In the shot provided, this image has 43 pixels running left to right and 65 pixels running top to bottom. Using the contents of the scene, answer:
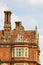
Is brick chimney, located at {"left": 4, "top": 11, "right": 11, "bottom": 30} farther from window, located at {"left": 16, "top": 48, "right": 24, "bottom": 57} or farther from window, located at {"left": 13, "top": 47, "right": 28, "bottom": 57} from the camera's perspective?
window, located at {"left": 16, "top": 48, "right": 24, "bottom": 57}

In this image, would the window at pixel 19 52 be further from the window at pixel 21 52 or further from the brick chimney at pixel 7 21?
the brick chimney at pixel 7 21

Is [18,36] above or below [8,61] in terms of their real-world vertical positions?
above

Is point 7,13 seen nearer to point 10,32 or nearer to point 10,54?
point 10,32

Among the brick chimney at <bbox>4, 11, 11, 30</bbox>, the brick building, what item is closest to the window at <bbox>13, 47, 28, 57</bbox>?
the brick building

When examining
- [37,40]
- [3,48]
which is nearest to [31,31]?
[37,40]

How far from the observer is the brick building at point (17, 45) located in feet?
215

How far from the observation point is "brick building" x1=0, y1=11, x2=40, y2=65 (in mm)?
65562

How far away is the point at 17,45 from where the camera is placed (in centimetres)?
6588

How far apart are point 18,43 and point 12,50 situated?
1.79 meters

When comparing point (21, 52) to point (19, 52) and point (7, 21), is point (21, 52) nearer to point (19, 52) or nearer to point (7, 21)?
point (19, 52)

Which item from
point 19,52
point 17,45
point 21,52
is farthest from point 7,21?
point 21,52

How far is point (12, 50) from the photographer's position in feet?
218

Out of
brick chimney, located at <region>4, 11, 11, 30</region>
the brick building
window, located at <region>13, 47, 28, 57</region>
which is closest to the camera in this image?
window, located at <region>13, 47, 28, 57</region>

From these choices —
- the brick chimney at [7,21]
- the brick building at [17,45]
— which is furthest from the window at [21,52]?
the brick chimney at [7,21]
